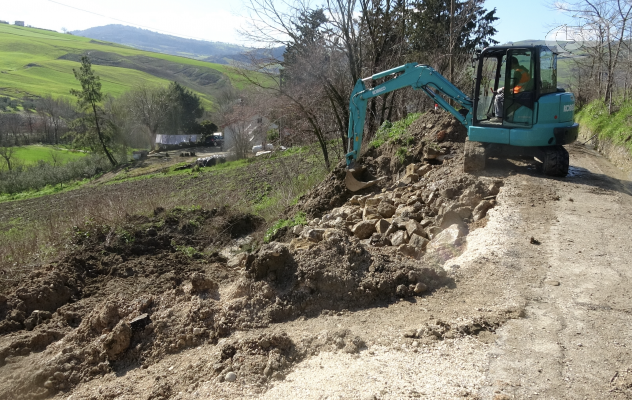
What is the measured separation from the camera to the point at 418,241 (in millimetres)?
7008

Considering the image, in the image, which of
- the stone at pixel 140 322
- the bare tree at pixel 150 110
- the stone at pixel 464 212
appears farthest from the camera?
the bare tree at pixel 150 110

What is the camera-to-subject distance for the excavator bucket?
10977mm

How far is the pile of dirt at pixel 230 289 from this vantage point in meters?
5.41

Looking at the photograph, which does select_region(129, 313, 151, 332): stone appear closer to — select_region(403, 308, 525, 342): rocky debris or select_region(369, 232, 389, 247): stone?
select_region(403, 308, 525, 342): rocky debris

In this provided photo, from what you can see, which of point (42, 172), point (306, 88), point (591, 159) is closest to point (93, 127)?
point (42, 172)

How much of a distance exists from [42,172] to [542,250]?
151 feet

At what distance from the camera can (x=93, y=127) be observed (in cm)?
5056

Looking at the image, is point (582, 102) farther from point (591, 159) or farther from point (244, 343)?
point (244, 343)

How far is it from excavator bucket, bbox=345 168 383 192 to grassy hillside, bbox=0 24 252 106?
71.7 meters

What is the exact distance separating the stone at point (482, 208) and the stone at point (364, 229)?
169 cm

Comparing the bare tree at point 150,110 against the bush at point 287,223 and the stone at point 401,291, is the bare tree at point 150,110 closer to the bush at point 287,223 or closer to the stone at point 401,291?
the bush at point 287,223

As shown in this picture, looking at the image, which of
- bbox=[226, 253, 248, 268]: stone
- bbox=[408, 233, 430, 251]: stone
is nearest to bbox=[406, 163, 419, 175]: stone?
bbox=[408, 233, 430, 251]: stone

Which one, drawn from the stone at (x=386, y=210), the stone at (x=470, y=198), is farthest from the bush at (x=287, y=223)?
the stone at (x=470, y=198)

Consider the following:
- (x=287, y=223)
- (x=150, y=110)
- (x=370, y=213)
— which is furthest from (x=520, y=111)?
(x=150, y=110)
